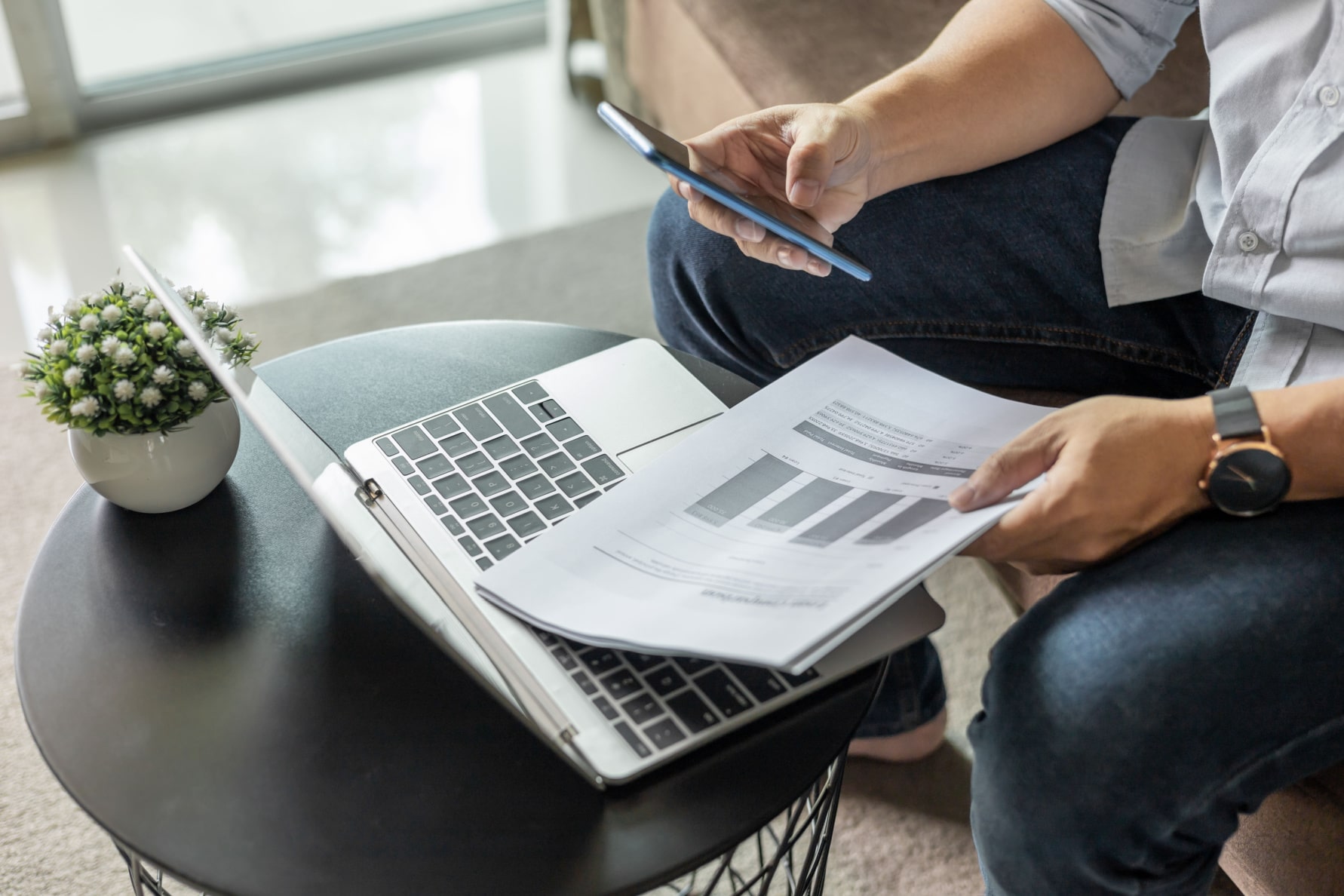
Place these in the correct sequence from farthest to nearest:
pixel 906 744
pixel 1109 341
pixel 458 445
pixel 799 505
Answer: pixel 906 744 → pixel 1109 341 → pixel 458 445 → pixel 799 505

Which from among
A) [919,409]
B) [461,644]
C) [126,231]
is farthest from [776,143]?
[126,231]

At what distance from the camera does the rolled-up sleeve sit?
3.30ft

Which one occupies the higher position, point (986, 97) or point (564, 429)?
point (986, 97)

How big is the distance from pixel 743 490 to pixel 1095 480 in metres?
0.21

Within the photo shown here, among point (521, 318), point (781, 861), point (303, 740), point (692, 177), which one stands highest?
point (692, 177)

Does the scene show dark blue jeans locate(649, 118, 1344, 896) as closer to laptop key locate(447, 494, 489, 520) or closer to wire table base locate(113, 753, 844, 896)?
wire table base locate(113, 753, 844, 896)

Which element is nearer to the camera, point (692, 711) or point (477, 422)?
point (692, 711)

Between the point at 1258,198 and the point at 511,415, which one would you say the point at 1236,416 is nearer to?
the point at 1258,198

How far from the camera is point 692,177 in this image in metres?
0.76

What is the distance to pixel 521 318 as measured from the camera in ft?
5.90

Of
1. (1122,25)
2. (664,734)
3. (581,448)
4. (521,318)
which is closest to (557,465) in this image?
(581,448)

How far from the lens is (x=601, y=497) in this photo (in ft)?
2.47

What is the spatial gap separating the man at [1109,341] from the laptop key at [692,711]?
20 centimetres

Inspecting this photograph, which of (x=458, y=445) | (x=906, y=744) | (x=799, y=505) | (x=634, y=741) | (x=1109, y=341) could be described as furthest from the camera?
(x=906, y=744)
